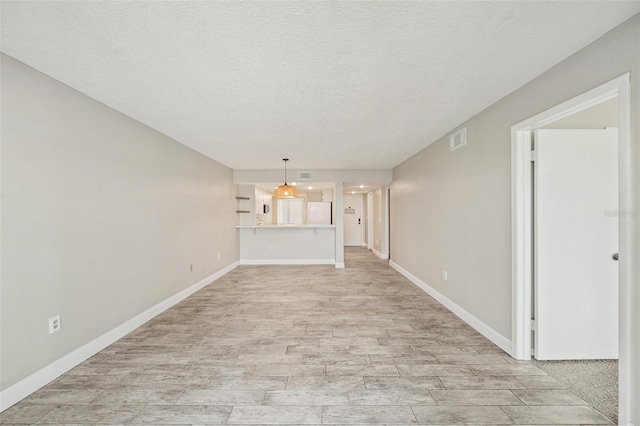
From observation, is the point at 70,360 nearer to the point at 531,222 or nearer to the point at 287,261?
the point at 531,222

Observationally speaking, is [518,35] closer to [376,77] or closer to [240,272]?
[376,77]

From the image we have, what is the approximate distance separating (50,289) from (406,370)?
291 cm

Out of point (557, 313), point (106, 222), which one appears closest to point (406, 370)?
point (557, 313)

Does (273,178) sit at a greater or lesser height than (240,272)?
greater

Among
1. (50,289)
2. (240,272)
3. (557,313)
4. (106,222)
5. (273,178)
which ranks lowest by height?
(240,272)

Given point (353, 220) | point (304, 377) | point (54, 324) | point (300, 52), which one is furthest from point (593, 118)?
point (353, 220)

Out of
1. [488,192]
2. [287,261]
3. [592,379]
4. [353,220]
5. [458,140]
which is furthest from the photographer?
[353,220]

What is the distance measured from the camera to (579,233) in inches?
93.4

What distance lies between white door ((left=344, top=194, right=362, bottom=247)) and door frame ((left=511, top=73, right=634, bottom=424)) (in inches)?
348

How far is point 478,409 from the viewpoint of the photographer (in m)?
1.87

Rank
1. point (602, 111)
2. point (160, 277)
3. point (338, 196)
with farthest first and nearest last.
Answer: point (338, 196)
point (160, 277)
point (602, 111)

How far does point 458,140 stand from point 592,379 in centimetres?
259

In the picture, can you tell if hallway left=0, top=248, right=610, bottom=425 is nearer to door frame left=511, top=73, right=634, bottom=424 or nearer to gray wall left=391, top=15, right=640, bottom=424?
door frame left=511, top=73, right=634, bottom=424

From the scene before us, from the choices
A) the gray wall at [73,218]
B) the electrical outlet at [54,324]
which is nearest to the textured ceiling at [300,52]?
the gray wall at [73,218]
